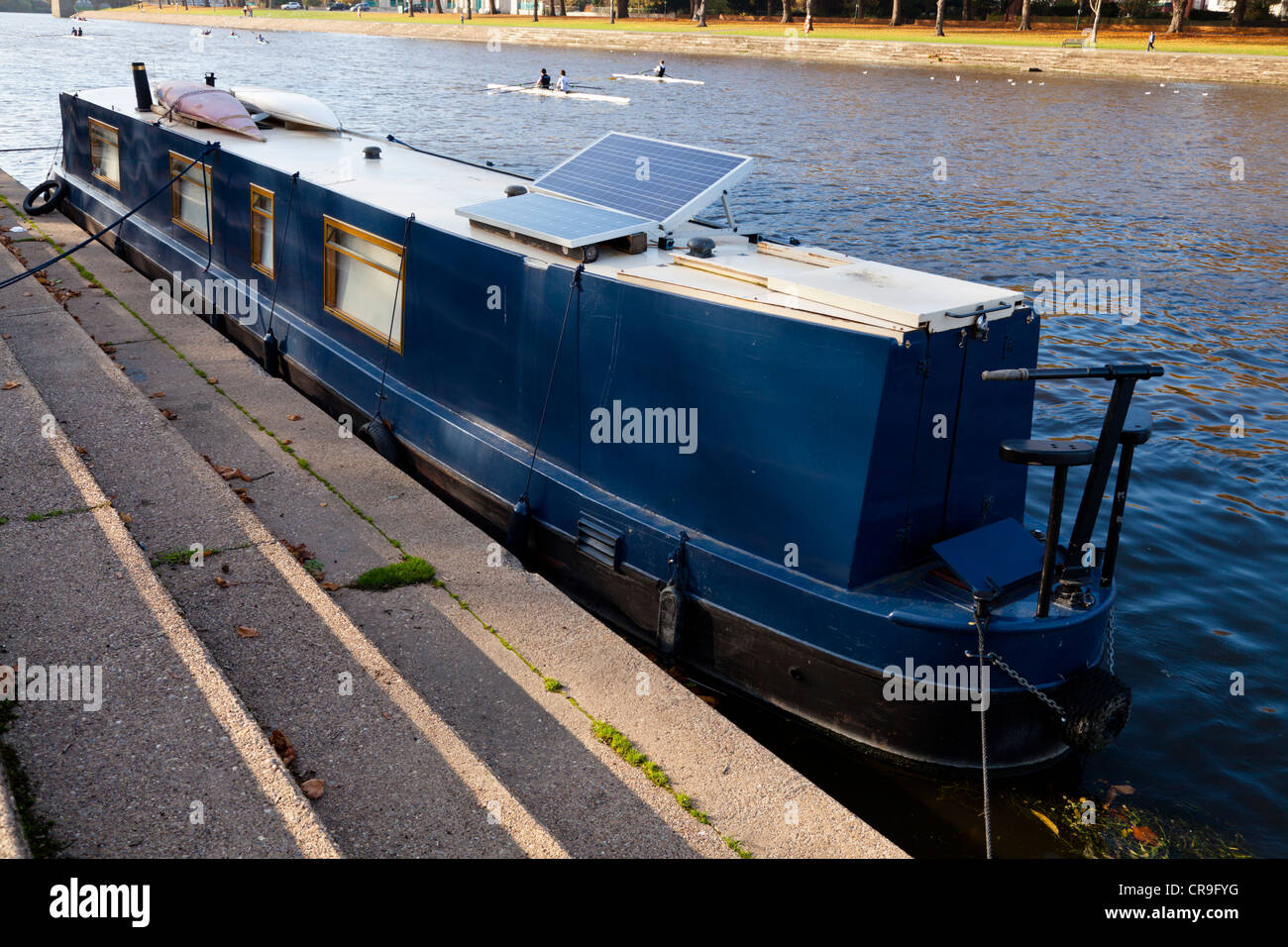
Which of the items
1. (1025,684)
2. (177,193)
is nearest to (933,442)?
(1025,684)

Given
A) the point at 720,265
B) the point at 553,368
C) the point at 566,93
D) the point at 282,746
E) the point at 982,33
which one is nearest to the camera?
the point at 282,746

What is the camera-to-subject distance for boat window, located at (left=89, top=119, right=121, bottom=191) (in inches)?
567

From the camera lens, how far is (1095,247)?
763 inches

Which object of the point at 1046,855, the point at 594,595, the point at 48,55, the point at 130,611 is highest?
the point at 48,55

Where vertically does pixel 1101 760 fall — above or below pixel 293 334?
below

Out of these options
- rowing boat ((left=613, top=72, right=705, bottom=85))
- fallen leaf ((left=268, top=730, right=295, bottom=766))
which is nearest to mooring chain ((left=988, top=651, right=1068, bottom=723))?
fallen leaf ((left=268, top=730, right=295, bottom=766))

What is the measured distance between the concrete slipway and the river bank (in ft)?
171

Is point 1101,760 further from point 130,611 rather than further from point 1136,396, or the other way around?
point 1136,396

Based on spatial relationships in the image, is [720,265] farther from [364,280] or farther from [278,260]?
[278,260]

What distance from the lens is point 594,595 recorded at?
24.4ft

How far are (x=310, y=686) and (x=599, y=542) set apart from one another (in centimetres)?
235

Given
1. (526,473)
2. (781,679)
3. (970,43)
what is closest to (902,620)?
(781,679)

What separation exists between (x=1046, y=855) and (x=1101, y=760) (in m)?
1.13

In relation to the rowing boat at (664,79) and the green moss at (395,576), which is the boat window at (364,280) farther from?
the rowing boat at (664,79)
